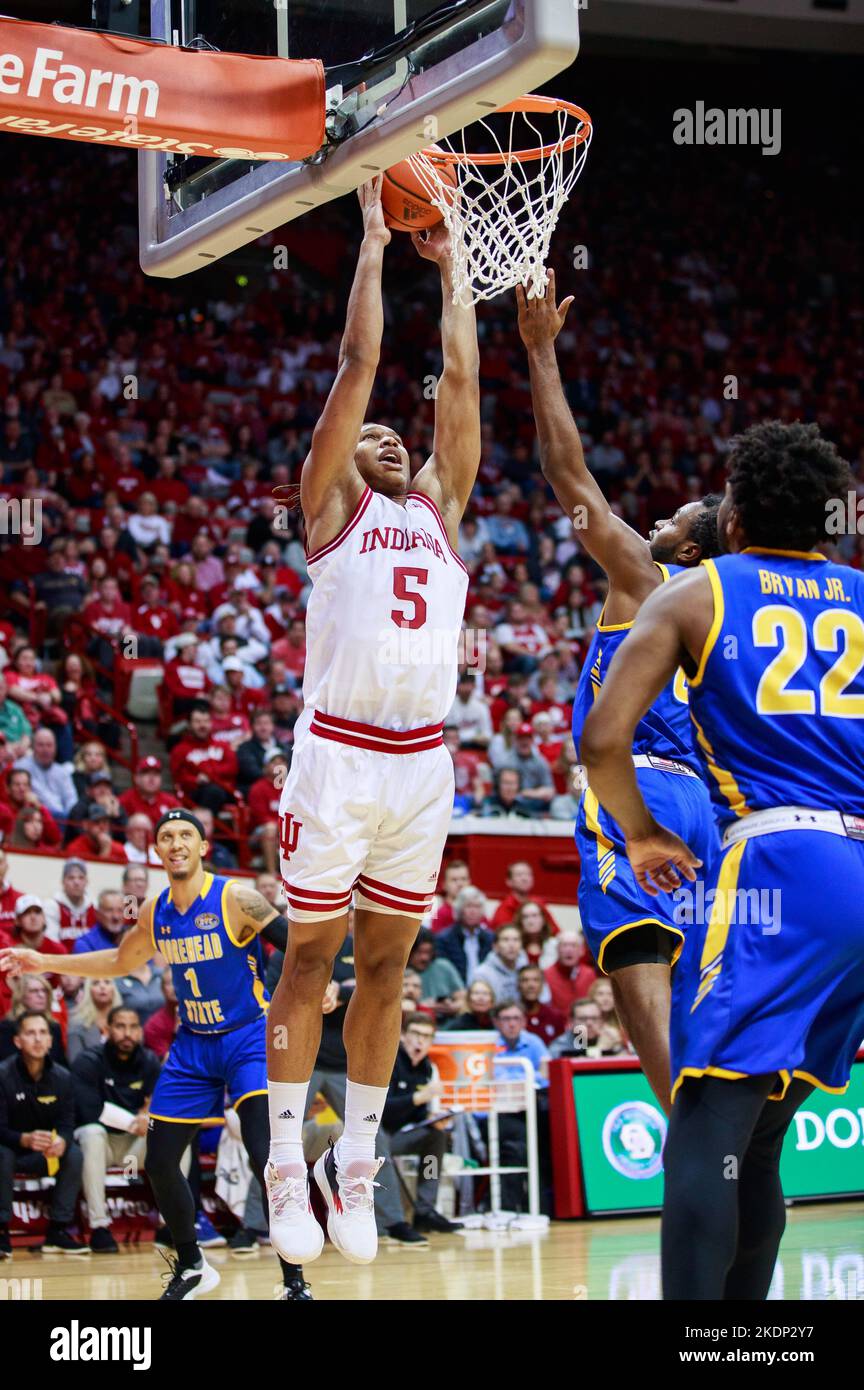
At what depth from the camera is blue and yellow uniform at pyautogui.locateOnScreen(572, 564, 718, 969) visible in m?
5.64

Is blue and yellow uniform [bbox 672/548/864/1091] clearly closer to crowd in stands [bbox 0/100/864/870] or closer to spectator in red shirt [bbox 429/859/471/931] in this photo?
crowd in stands [bbox 0/100/864/870]

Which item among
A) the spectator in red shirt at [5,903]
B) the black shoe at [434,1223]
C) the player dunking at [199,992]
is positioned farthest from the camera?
the spectator in red shirt at [5,903]

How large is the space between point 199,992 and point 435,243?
3787 mm

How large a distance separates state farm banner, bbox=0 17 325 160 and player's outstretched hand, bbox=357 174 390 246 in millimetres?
230

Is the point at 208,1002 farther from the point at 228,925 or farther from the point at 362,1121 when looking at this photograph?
the point at 362,1121

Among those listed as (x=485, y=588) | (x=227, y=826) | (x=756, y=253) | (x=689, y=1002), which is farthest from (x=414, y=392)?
(x=689, y=1002)

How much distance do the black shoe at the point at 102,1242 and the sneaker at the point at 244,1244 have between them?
0.69 meters

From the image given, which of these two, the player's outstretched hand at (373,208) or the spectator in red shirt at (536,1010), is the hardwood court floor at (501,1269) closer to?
the spectator in red shirt at (536,1010)

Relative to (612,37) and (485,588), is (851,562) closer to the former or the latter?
(485,588)

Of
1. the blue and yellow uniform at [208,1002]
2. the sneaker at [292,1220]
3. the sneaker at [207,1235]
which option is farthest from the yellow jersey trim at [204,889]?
the sneaker at [207,1235]

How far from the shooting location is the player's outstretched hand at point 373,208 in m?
5.62

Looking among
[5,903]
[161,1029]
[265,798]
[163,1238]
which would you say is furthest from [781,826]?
[265,798]

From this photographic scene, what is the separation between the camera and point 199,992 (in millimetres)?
8078
